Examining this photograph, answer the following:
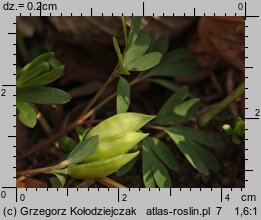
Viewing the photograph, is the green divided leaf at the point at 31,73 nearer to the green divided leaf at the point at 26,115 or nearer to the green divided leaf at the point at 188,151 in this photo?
the green divided leaf at the point at 26,115

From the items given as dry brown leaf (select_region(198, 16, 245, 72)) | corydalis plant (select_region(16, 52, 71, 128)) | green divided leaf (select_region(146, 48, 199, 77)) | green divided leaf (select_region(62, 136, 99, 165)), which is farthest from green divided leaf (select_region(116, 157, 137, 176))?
dry brown leaf (select_region(198, 16, 245, 72))

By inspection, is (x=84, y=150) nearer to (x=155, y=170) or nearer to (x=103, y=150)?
→ (x=103, y=150)

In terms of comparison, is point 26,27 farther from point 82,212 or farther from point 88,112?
point 82,212

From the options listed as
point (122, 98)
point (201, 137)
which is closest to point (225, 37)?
point (201, 137)

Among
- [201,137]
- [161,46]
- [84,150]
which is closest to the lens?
[84,150]

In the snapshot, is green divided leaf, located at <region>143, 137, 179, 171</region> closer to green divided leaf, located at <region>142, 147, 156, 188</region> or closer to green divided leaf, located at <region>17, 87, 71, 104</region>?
green divided leaf, located at <region>142, 147, 156, 188</region>

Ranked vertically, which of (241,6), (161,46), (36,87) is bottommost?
(36,87)
